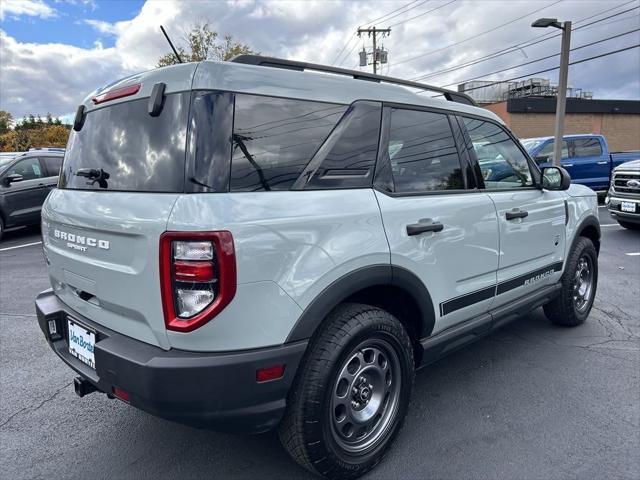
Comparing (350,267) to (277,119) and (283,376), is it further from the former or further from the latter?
(277,119)

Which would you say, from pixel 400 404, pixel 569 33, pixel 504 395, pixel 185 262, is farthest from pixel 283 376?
pixel 569 33

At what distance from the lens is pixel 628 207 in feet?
27.9

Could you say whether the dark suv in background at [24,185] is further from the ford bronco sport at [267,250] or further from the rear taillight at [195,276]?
the rear taillight at [195,276]

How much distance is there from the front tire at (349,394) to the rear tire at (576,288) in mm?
2278

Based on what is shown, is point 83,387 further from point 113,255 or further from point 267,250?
point 267,250

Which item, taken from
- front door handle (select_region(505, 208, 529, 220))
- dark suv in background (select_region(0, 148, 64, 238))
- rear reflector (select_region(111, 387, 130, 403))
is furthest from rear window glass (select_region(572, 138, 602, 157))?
rear reflector (select_region(111, 387, 130, 403))

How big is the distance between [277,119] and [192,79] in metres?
0.40

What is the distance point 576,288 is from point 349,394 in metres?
2.91

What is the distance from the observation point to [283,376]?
1929 millimetres

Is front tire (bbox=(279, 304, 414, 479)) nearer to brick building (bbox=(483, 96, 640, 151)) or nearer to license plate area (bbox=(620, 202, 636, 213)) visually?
license plate area (bbox=(620, 202, 636, 213))

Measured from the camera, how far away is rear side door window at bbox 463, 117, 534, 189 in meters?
3.17

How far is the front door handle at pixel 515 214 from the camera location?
123 inches

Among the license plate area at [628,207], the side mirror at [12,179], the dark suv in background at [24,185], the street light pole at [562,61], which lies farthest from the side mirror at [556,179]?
the street light pole at [562,61]

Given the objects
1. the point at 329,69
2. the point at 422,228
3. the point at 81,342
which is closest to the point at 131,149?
the point at 81,342
